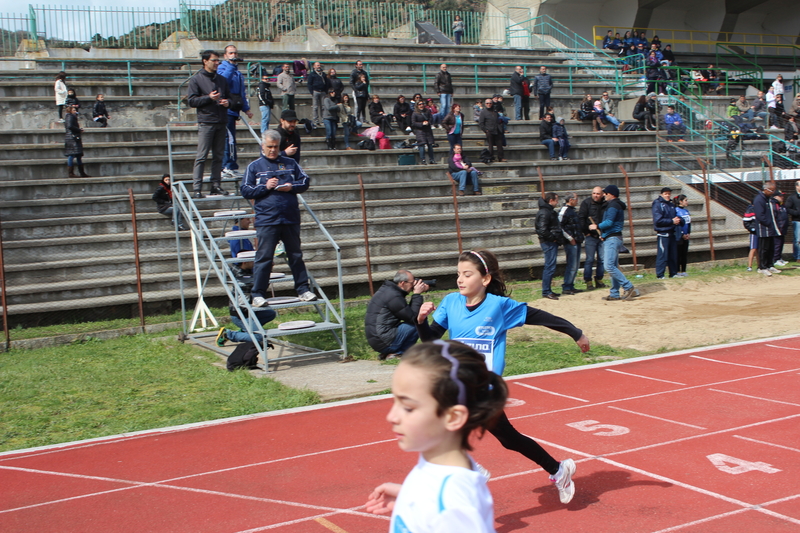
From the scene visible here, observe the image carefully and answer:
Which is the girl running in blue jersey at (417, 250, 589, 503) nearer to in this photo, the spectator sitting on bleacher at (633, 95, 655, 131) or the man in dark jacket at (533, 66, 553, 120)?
the man in dark jacket at (533, 66, 553, 120)

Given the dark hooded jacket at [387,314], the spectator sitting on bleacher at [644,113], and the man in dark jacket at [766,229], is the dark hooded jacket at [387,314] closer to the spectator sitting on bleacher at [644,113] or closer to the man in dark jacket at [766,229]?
the man in dark jacket at [766,229]

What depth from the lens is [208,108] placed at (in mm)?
12125

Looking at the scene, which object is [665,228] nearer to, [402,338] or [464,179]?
[464,179]

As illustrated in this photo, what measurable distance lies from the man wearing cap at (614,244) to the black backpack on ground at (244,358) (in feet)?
24.3

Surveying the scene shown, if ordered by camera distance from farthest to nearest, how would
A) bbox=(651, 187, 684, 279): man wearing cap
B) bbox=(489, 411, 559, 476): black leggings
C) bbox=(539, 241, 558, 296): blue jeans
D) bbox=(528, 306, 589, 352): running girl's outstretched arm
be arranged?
bbox=(651, 187, 684, 279): man wearing cap
bbox=(539, 241, 558, 296): blue jeans
bbox=(528, 306, 589, 352): running girl's outstretched arm
bbox=(489, 411, 559, 476): black leggings

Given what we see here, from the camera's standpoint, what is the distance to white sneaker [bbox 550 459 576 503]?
491 cm

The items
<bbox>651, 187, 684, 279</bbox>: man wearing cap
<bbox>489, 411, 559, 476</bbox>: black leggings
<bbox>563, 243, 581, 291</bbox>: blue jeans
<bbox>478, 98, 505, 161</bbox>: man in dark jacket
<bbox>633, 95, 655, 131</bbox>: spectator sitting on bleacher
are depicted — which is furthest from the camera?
<bbox>633, 95, 655, 131</bbox>: spectator sitting on bleacher

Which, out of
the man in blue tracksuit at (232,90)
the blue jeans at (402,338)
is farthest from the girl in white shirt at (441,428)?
the man in blue tracksuit at (232,90)

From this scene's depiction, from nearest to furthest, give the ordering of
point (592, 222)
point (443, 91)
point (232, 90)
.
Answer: point (232, 90)
point (592, 222)
point (443, 91)

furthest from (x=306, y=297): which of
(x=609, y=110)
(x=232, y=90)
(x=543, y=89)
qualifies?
(x=609, y=110)

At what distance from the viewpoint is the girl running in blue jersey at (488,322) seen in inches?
187

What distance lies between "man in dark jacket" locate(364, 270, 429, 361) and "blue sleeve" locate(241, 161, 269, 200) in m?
2.00

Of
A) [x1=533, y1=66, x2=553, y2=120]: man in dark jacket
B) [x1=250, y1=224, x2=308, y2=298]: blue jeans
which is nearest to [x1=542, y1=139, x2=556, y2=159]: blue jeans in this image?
[x1=533, y1=66, x2=553, y2=120]: man in dark jacket

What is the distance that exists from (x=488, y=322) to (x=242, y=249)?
25.9ft
